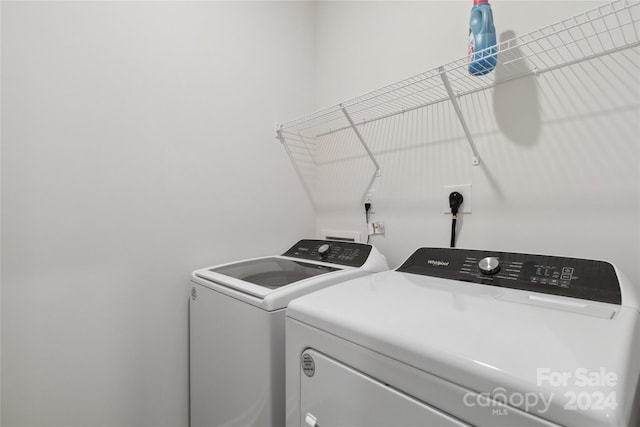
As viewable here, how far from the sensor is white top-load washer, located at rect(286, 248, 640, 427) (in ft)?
1.53

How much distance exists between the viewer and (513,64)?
3.93 feet

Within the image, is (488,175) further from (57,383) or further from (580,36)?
(57,383)

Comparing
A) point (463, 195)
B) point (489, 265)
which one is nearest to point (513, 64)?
point (463, 195)

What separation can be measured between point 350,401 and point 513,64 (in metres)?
1.36

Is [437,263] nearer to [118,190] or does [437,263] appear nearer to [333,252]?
[333,252]

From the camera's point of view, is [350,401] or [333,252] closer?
[350,401]

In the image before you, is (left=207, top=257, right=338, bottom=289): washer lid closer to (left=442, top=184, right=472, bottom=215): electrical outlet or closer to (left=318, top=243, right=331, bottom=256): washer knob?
(left=318, top=243, right=331, bottom=256): washer knob

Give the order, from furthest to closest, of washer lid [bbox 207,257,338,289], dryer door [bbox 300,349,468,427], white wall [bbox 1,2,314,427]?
washer lid [bbox 207,257,338,289] < white wall [bbox 1,2,314,427] < dryer door [bbox 300,349,468,427]

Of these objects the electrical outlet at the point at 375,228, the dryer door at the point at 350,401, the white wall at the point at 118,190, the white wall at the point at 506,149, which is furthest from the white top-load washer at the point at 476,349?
the white wall at the point at 118,190

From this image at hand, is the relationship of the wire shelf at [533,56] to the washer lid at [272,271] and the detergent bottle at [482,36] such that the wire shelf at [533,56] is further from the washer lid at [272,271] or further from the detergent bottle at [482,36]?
the washer lid at [272,271]

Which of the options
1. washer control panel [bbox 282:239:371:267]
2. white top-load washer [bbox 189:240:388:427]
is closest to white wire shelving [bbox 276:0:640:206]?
washer control panel [bbox 282:239:371:267]

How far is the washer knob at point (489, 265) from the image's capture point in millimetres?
1003

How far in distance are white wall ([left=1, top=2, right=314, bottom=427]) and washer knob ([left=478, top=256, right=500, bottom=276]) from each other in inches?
46.0

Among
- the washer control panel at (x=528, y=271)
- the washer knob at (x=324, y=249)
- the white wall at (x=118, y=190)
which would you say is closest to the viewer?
the washer control panel at (x=528, y=271)
